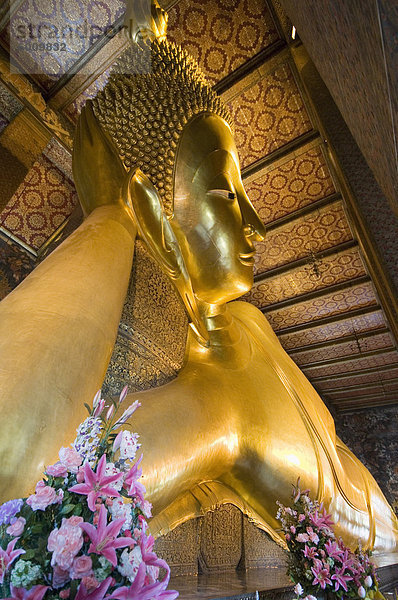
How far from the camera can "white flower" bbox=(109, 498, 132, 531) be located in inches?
15.7

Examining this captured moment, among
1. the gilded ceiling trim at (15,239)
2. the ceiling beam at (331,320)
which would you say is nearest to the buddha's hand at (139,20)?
the gilded ceiling trim at (15,239)

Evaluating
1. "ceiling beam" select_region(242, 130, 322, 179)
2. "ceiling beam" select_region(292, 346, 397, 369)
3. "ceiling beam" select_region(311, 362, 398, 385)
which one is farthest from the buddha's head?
"ceiling beam" select_region(311, 362, 398, 385)

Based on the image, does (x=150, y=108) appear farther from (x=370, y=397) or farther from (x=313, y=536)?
(x=370, y=397)

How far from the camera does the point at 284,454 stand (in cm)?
133

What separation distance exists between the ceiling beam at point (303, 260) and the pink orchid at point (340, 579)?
3.16 metres

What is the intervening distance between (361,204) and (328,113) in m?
0.65

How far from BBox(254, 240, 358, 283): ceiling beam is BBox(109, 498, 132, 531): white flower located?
374cm

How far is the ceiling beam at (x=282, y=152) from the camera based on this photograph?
2.78 meters

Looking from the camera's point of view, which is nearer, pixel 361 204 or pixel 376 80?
pixel 376 80

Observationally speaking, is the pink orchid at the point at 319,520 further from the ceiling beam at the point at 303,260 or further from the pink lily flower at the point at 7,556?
the ceiling beam at the point at 303,260

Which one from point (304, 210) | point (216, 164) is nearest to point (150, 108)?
point (216, 164)

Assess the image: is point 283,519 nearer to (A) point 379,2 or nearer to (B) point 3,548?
(B) point 3,548

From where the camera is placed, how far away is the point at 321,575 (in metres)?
1.01

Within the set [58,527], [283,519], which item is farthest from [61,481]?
[283,519]
